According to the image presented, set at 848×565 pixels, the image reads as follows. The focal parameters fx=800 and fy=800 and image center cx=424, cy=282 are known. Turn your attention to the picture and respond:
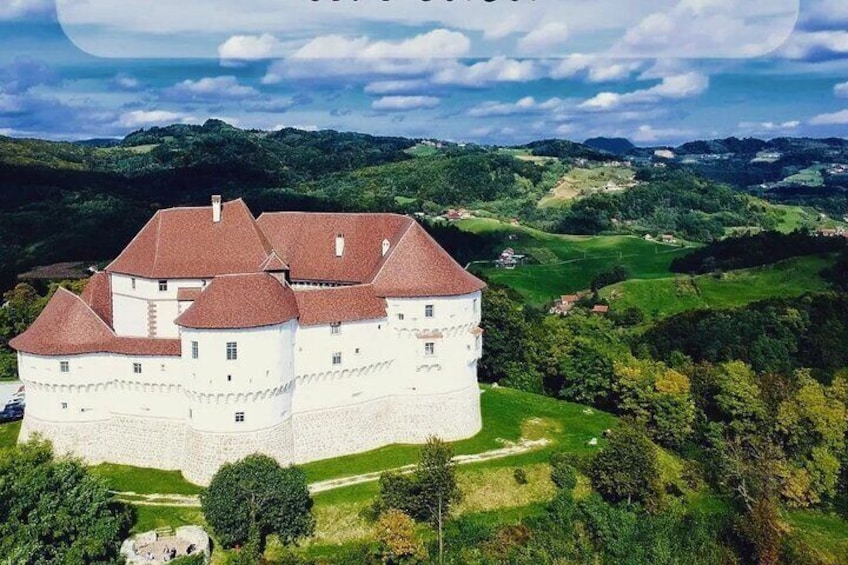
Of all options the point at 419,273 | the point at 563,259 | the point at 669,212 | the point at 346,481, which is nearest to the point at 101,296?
the point at 346,481

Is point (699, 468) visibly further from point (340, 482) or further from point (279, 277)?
point (279, 277)

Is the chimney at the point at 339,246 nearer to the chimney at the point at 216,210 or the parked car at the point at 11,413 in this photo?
the chimney at the point at 216,210

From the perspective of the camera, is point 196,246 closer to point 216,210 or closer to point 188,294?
point 216,210

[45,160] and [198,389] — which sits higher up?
[45,160]

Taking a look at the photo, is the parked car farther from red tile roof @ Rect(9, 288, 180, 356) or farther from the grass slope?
the grass slope

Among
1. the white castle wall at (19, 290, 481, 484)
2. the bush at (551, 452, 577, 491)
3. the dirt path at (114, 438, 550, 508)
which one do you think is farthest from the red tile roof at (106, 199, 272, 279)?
the bush at (551, 452, 577, 491)

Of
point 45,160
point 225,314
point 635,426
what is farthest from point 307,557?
point 45,160
